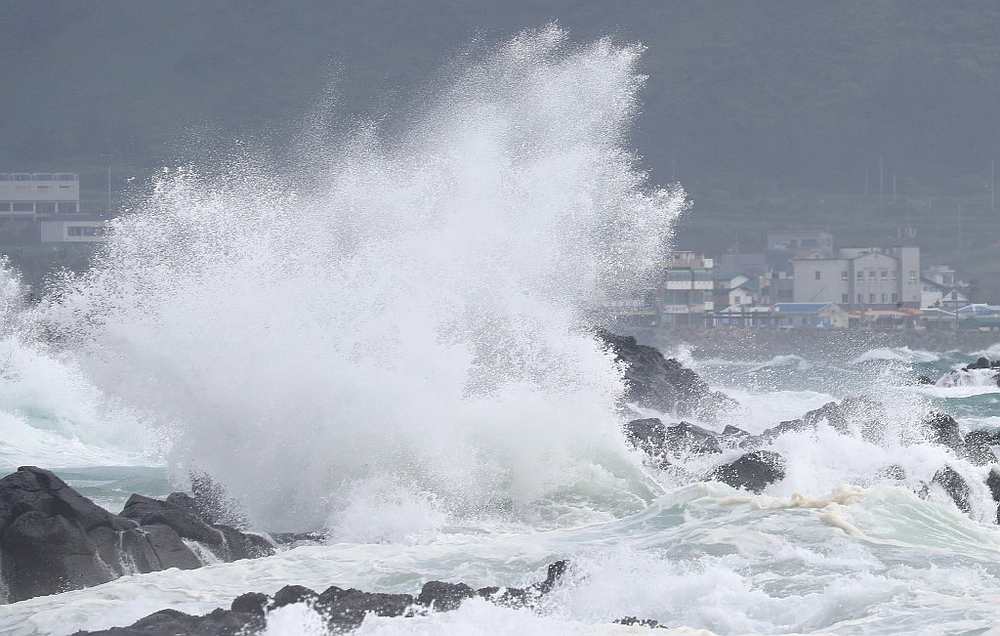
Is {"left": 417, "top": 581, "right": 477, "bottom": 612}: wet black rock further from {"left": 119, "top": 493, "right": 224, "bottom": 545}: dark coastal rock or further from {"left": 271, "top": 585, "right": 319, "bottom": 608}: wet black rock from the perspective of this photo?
{"left": 119, "top": 493, "right": 224, "bottom": 545}: dark coastal rock

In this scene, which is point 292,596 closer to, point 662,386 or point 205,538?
point 205,538

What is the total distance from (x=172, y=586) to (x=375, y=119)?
127 meters

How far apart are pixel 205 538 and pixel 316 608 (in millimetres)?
2991

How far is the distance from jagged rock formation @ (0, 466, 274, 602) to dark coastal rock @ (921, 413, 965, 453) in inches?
348

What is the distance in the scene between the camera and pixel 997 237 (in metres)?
117

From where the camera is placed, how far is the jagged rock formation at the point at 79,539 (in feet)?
37.4

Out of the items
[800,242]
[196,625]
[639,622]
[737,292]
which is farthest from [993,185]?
[196,625]

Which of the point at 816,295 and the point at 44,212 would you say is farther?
the point at 44,212

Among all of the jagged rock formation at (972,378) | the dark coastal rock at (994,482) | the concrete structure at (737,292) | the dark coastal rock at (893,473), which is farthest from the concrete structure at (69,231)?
the dark coastal rock at (994,482)

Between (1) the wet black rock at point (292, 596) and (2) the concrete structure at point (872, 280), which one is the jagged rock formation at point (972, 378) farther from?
(2) the concrete structure at point (872, 280)

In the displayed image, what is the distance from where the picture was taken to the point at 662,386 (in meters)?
30.8

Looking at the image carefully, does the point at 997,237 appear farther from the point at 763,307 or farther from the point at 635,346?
the point at 635,346

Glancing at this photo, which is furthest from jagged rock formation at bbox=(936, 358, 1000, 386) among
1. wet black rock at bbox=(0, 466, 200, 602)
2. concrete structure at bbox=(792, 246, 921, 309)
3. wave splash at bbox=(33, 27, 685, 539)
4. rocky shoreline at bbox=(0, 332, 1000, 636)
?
concrete structure at bbox=(792, 246, 921, 309)

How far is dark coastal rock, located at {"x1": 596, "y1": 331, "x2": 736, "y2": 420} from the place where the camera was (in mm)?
29406
